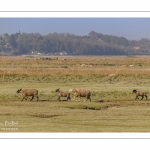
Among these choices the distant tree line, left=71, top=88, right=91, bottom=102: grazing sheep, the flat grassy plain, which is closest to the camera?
the flat grassy plain

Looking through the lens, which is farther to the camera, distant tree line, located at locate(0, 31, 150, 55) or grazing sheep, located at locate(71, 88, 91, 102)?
distant tree line, located at locate(0, 31, 150, 55)

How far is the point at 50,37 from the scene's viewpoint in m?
123

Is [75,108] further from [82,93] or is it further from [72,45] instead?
[72,45]

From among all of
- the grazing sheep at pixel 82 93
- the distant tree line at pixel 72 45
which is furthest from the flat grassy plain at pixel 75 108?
the distant tree line at pixel 72 45

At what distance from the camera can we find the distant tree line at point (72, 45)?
9106cm

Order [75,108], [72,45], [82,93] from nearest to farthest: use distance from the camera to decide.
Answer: [75,108] < [82,93] < [72,45]

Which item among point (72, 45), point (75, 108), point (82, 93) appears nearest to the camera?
point (75, 108)

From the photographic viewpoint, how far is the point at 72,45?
4879 inches

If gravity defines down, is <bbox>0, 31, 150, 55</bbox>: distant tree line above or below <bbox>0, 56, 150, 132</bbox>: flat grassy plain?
above

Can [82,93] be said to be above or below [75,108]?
above

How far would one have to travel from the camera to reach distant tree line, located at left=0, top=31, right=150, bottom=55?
299 ft

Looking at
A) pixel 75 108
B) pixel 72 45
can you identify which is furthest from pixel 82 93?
pixel 72 45

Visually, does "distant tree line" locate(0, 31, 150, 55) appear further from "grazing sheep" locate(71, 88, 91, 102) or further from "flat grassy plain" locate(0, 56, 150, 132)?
"grazing sheep" locate(71, 88, 91, 102)

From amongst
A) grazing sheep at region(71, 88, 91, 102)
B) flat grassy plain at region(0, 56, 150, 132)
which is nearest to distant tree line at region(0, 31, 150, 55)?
flat grassy plain at region(0, 56, 150, 132)
